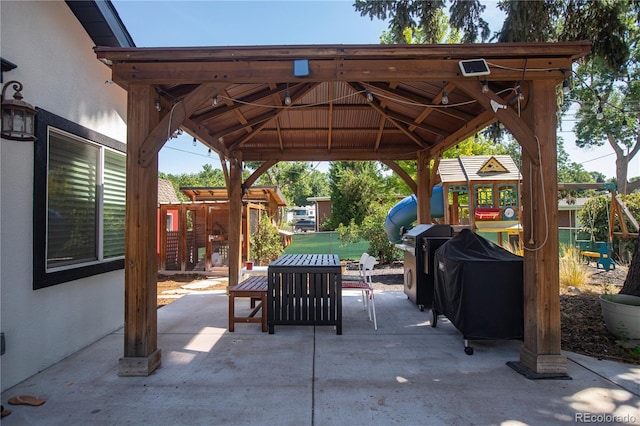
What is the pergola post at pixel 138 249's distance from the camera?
3301 mm

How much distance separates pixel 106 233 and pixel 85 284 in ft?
2.43

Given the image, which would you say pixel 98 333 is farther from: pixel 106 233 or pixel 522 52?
pixel 522 52

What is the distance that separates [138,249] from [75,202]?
1.32 metres

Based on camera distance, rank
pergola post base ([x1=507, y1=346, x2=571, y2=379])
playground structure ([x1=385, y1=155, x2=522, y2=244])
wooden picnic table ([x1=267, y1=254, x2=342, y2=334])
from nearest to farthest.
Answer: pergola post base ([x1=507, y1=346, x2=571, y2=379])
wooden picnic table ([x1=267, y1=254, x2=342, y2=334])
playground structure ([x1=385, y1=155, x2=522, y2=244])

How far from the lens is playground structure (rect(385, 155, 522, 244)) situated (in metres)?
9.83

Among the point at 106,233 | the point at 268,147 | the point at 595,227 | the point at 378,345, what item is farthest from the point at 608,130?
the point at 106,233

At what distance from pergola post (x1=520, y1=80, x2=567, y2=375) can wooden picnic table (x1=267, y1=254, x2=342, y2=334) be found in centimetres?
206

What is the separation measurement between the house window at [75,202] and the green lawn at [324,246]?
7288mm

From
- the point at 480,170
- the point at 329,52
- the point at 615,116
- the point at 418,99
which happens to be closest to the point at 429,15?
the point at 418,99

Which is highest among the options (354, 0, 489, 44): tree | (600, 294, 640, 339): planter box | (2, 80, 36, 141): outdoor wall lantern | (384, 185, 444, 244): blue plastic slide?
(354, 0, 489, 44): tree

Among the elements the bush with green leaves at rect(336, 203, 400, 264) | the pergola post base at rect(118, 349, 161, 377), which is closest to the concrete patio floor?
the pergola post base at rect(118, 349, 161, 377)

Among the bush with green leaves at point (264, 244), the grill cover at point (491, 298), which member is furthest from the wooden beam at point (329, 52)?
the bush with green leaves at point (264, 244)

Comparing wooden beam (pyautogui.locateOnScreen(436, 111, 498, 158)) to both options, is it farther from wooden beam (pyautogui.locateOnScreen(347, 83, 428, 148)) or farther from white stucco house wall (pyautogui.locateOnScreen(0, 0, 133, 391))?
white stucco house wall (pyautogui.locateOnScreen(0, 0, 133, 391))

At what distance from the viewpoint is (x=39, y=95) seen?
338cm
